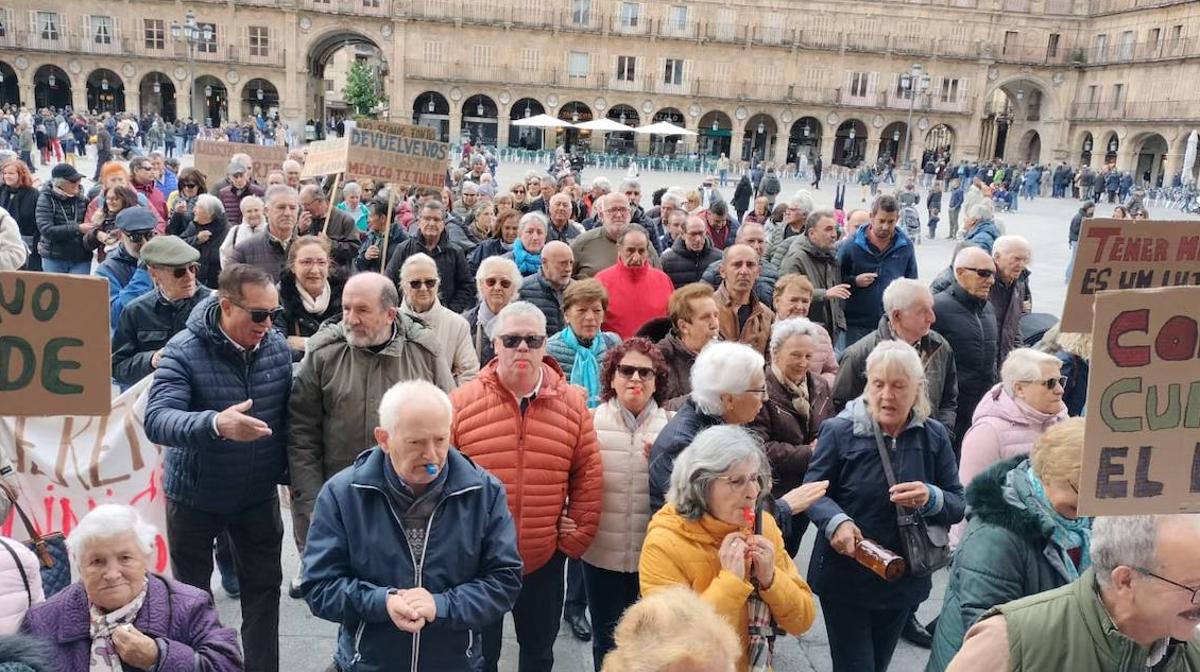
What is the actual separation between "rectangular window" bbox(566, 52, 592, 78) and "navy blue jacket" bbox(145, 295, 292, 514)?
4441cm

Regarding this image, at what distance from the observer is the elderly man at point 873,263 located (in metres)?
6.52

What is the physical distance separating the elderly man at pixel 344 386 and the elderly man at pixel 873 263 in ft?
12.8

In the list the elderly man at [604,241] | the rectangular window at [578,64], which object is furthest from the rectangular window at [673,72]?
the elderly man at [604,241]

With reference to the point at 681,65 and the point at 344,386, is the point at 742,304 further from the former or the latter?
the point at 681,65

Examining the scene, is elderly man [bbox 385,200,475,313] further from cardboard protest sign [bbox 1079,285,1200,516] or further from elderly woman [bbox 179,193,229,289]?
cardboard protest sign [bbox 1079,285,1200,516]

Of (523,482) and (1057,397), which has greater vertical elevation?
(1057,397)

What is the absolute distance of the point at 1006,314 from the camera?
19.5 ft

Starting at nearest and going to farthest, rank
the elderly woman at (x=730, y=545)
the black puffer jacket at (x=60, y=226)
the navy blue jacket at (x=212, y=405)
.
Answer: the elderly woman at (x=730, y=545) < the navy blue jacket at (x=212, y=405) < the black puffer jacket at (x=60, y=226)

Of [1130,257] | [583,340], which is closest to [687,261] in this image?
[583,340]

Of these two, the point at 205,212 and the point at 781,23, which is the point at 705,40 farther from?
the point at 205,212

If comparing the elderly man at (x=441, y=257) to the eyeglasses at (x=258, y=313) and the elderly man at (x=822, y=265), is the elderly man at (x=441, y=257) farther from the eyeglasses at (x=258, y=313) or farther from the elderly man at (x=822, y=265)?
the eyeglasses at (x=258, y=313)

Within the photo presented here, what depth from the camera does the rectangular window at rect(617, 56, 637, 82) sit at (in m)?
46.3

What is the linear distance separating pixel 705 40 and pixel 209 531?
45.6 m

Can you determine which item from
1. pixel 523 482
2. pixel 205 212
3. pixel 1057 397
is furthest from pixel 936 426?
pixel 205 212
